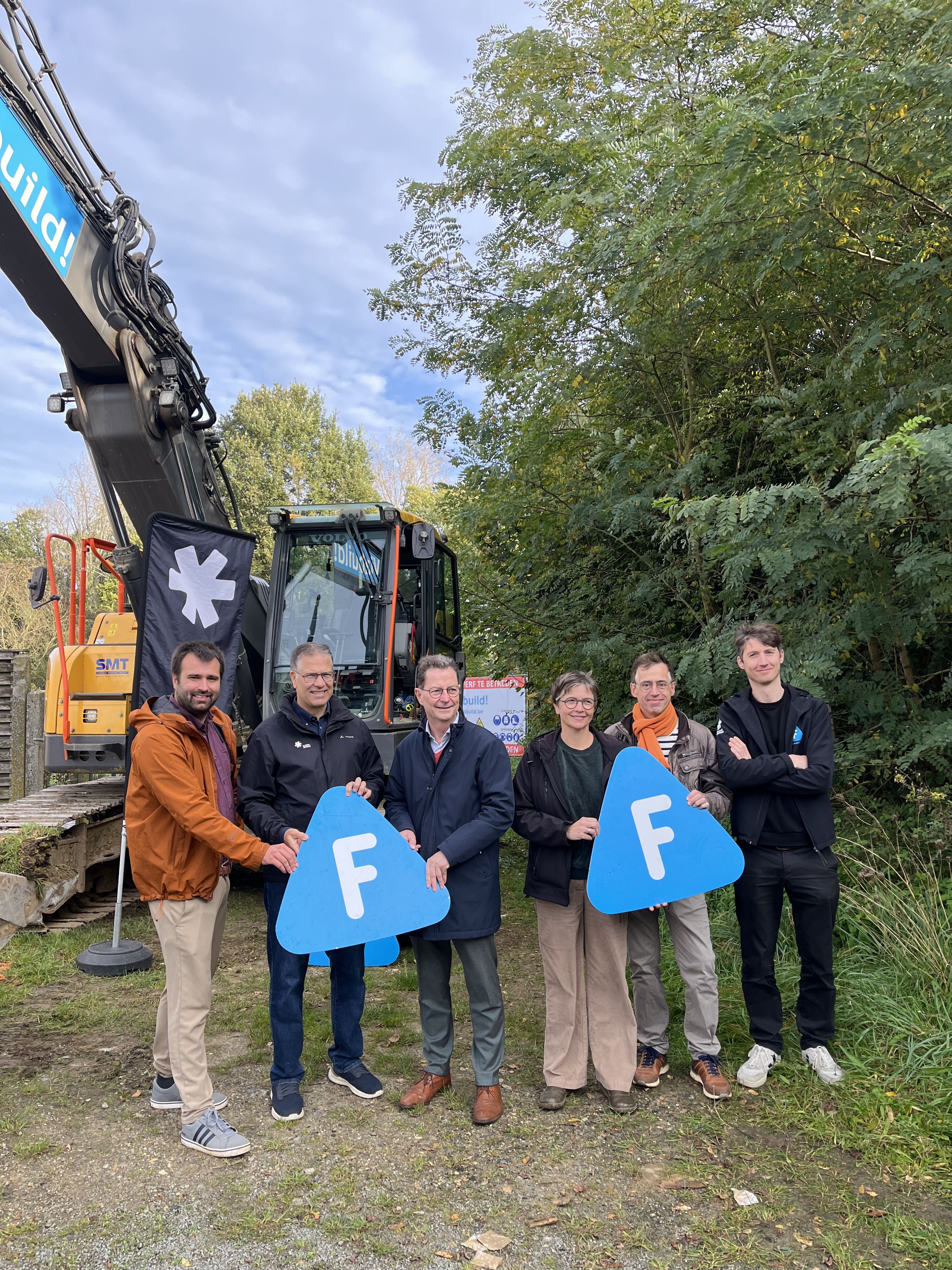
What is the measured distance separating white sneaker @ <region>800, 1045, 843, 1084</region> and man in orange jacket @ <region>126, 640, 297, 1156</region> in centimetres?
241

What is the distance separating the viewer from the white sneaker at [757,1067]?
12.7ft

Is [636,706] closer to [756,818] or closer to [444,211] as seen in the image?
[756,818]

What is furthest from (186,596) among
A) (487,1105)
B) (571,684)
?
(487,1105)

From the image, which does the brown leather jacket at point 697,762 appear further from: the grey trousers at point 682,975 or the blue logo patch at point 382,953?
the blue logo patch at point 382,953

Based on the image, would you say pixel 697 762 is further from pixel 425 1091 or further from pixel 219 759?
pixel 219 759

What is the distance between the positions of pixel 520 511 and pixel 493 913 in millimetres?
4231

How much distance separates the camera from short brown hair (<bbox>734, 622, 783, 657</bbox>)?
3.89 metres

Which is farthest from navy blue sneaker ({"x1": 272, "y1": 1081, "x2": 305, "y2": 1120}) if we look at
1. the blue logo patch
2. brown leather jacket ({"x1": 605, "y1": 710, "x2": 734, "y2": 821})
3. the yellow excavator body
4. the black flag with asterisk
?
the yellow excavator body

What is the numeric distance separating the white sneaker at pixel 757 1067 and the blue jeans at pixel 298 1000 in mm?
1730

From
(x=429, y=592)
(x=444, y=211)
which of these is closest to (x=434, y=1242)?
(x=429, y=592)

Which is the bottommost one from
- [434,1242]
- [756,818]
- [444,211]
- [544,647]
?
[434,1242]

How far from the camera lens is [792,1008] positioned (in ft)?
15.0

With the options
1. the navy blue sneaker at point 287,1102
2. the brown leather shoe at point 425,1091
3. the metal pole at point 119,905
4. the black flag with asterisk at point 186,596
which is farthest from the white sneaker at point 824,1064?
the metal pole at point 119,905

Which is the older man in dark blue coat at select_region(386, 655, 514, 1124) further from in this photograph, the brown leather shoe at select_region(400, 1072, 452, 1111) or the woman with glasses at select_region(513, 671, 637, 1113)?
the woman with glasses at select_region(513, 671, 637, 1113)
